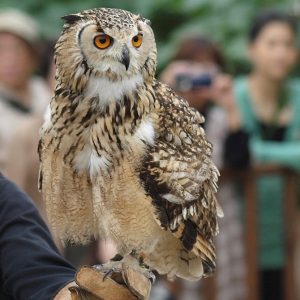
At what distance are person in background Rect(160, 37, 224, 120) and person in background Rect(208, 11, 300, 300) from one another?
68 mm

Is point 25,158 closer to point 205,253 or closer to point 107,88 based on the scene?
point 205,253

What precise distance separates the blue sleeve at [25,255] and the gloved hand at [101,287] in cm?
10

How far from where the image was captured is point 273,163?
22.9 ft

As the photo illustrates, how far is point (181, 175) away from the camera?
4.44 m

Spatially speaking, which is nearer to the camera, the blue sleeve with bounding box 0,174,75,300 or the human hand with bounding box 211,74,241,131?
the blue sleeve with bounding box 0,174,75,300

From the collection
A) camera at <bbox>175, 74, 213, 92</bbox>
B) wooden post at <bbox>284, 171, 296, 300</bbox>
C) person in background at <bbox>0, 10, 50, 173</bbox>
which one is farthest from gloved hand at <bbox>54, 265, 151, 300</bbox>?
person in background at <bbox>0, 10, 50, 173</bbox>

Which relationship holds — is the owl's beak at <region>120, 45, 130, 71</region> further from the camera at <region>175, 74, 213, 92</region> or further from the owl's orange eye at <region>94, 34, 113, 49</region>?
the camera at <region>175, 74, 213, 92</region>

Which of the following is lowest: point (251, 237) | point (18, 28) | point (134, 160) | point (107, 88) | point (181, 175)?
point (251, 237)

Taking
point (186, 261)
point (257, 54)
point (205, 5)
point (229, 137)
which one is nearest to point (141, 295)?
point (186, 261)

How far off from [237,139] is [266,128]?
30 centimetres

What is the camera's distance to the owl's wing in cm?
433

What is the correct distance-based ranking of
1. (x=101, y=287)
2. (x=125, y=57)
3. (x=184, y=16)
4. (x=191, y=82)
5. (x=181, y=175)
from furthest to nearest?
(x=184, y=16)
(x=191, y=82)
(x=181, y=175)
(x=125, y=57)
(x=101, y=287)

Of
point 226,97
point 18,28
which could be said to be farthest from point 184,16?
point 226,97

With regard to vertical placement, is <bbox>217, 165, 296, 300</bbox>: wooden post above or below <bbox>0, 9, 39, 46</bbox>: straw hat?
below
